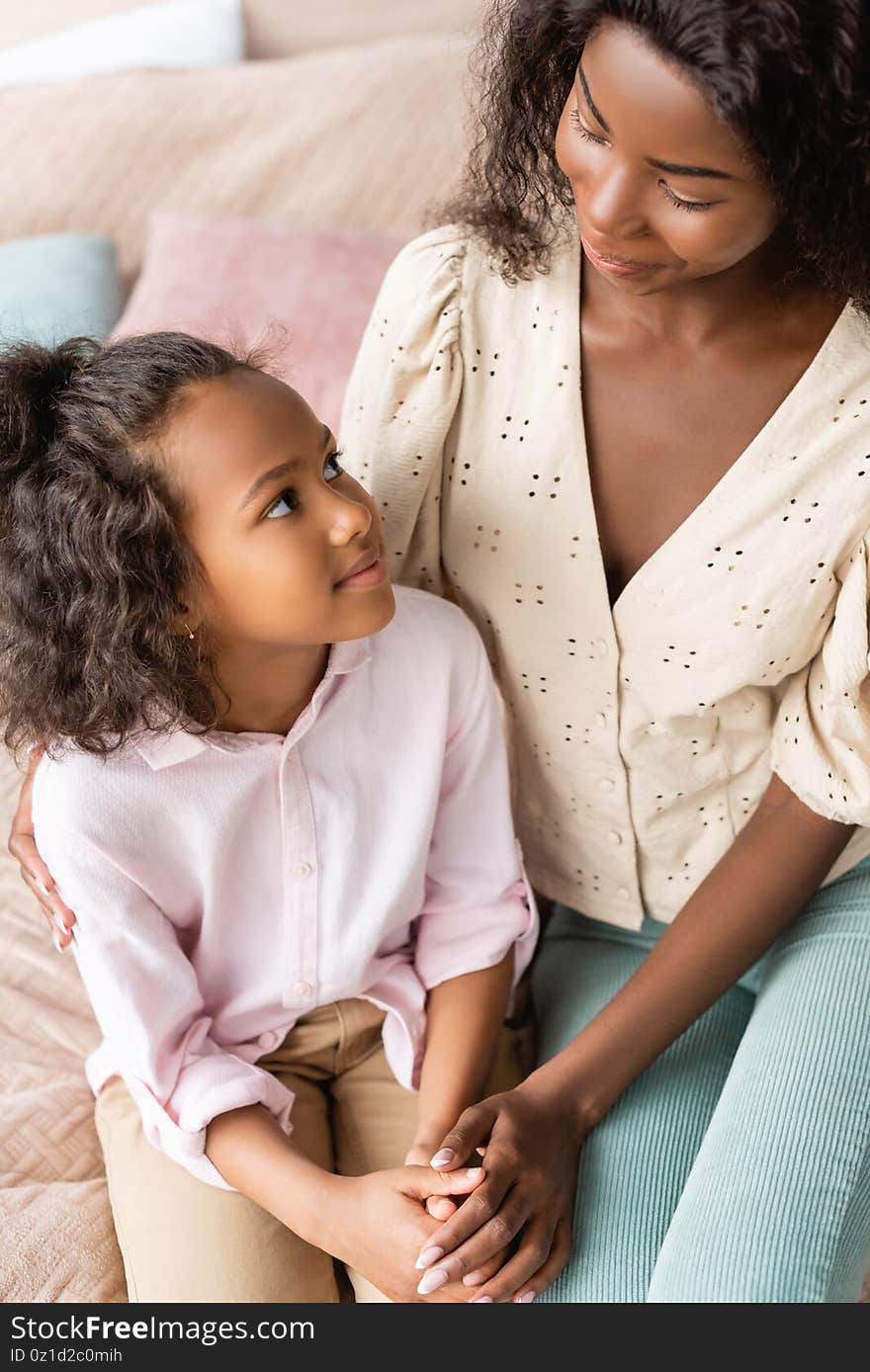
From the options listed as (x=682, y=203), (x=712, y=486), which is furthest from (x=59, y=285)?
(x=682, y=203)

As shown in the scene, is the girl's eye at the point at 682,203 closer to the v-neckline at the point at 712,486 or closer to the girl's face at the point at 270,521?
the v-neckline at the point at 712,486

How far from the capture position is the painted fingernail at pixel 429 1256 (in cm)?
96

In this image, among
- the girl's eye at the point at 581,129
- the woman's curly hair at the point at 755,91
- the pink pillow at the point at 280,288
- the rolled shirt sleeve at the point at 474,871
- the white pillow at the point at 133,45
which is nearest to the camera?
the woman's curly hair at the point at 755,91

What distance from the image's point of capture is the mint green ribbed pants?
0.96 m

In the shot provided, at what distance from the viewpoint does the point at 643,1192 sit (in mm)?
1064

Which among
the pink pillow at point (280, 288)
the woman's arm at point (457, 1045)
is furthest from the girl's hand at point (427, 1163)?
the pink pillow at point (280, 288)

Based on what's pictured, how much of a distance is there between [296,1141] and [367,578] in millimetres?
501

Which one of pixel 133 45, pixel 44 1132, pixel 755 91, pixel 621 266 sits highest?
pixel 755 91

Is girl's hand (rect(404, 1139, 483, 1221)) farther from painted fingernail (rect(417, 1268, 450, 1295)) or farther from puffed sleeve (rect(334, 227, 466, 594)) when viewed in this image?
puffed sleeve (rect(334, 227, 466, 594))

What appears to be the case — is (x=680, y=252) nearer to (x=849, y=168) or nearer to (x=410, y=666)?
(x=849, y=168)

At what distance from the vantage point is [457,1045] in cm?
114

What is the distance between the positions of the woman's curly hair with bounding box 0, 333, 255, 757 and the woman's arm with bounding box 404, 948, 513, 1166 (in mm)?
360

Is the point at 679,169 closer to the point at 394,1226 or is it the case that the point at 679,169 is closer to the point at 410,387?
the point at 410,387

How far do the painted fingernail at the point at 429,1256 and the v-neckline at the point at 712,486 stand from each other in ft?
1.71
